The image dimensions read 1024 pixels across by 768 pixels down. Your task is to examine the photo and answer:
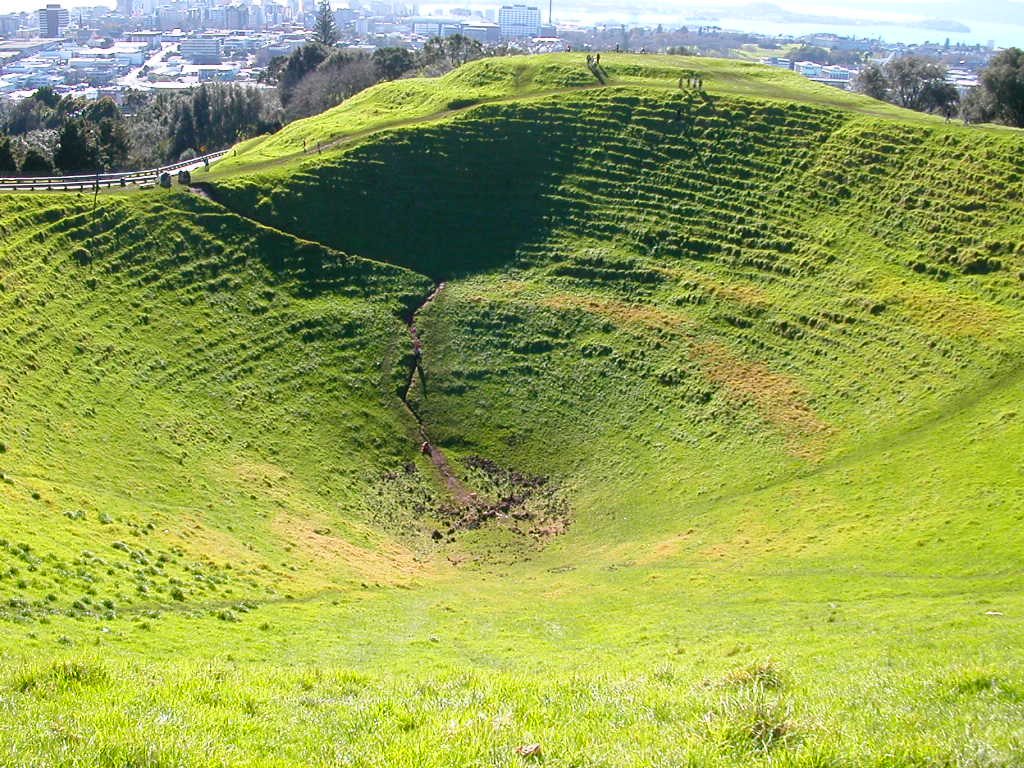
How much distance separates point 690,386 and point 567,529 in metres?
17.7

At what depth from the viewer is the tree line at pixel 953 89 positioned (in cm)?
11569

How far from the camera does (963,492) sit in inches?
1860

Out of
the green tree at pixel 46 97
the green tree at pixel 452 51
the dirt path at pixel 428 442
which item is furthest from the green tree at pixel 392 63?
the dirt path at pixel 428 442

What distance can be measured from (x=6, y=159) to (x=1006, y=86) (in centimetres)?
11906

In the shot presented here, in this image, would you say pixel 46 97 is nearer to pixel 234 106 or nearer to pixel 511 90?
pixel 234 106

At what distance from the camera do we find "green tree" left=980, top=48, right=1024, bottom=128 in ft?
372

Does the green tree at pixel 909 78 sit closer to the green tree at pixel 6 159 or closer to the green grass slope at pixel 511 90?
the green grass slope at pixel 511 90

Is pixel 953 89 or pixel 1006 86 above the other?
pixel 953 89

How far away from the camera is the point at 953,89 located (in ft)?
488

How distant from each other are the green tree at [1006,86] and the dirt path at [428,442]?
276 feet

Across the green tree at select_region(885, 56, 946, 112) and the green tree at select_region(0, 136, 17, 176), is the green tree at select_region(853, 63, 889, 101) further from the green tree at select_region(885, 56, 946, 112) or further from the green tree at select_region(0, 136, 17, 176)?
the green tree at select_region(0, 136, 17, 176)

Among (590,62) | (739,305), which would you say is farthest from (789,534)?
(590,62)

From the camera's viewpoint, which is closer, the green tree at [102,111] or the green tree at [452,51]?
the green tree at [102,111]

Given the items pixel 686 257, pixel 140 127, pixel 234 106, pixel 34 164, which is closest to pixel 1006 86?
pixel 686 257
